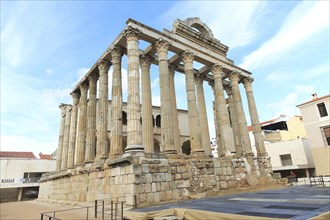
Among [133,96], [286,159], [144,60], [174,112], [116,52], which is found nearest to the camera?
[133,96]

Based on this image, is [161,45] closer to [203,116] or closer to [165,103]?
[165,103]

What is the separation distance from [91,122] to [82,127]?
1919 mm

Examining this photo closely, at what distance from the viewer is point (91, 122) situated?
16.9m

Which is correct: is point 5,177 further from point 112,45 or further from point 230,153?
point 230,153

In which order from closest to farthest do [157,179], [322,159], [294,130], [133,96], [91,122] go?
[157,179]
[133,96]
[91,122]
[322,159]
[294,130]

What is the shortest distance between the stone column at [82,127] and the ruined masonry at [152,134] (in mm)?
76

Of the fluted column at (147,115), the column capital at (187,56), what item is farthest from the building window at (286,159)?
the fluted column at (147,115)

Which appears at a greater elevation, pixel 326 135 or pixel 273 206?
pixel 326 135

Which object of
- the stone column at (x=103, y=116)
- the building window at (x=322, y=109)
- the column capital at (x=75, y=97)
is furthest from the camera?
the building window at (x=322, y=109)

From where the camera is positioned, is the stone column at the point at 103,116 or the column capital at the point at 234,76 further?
the column capital at the point at 234,76

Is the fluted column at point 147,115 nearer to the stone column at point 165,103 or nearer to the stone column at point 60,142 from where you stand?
the stone column at point 165,103

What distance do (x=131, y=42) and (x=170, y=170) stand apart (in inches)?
294

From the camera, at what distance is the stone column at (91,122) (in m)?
16.1

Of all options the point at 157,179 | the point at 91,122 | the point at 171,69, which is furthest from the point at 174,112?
the point at 157,179
